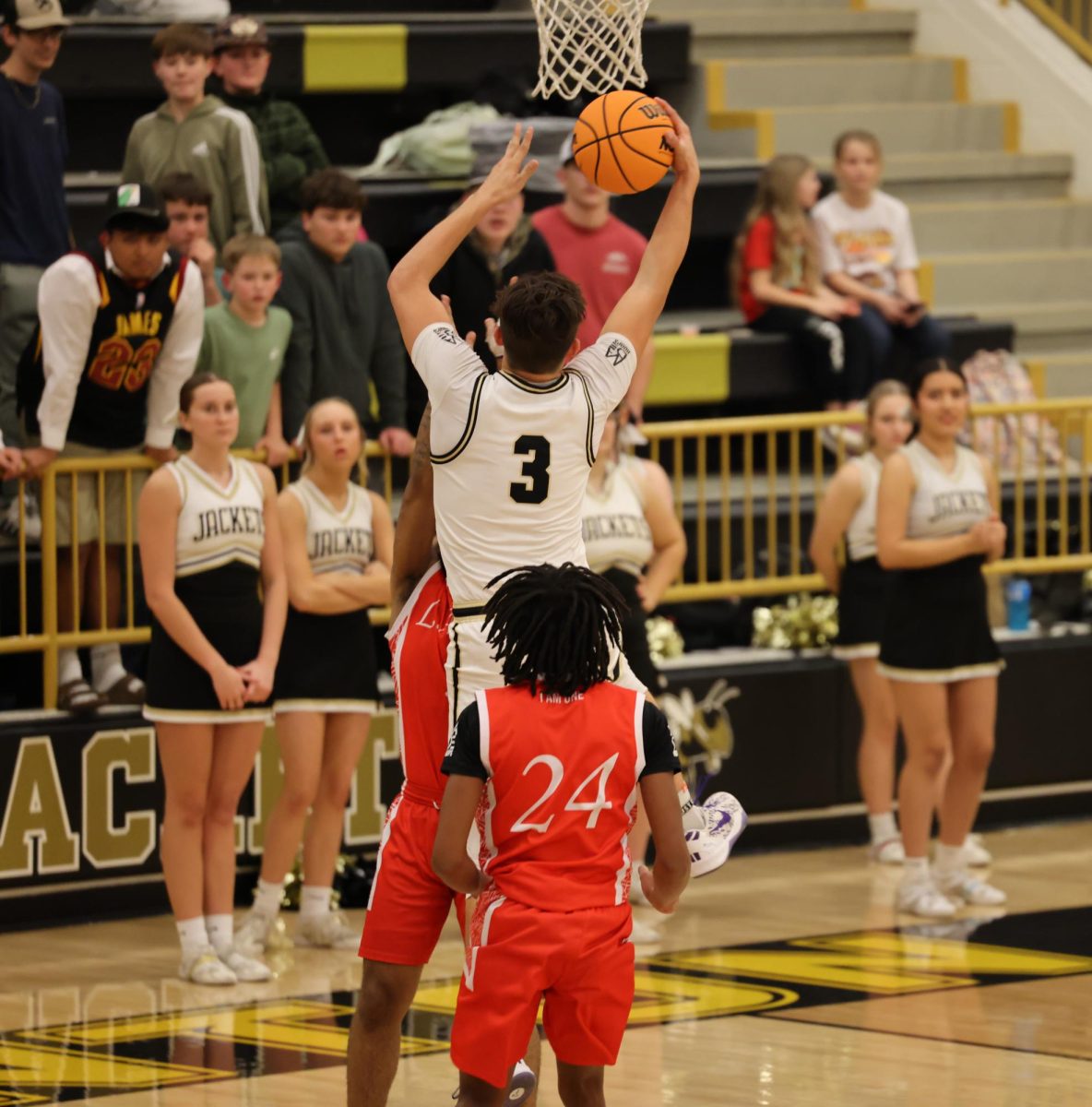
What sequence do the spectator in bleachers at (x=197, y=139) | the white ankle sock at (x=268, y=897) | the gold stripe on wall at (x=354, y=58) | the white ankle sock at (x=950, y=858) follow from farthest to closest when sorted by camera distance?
1. the gold stripe on wall at (x=354, y=58)
2. the spectator in bleachers at (x=197, y=139)
3. the white ankle sock at (x=950, y=858)
4. the white ankle sock at (x=268, y=897)

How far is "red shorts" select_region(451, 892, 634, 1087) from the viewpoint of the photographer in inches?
171

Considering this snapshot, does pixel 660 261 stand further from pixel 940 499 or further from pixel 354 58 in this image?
pixel 354 58

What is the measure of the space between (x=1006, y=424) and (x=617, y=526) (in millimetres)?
3195

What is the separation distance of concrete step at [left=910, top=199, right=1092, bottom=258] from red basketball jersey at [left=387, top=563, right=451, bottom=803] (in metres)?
8.91

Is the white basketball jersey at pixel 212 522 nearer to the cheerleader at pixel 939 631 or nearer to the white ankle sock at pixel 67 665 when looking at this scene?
the white ankle sock at pixel 67 665

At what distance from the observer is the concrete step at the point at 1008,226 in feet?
43.9

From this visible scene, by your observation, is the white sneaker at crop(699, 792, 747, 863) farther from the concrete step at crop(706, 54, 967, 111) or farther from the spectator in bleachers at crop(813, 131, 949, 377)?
the concrete step at crop(706, 54, 967, 111)

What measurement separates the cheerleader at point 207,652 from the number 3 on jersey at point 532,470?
289 cm

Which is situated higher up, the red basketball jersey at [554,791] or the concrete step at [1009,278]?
the concrete step at [1009,278]

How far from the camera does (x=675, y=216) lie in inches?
197

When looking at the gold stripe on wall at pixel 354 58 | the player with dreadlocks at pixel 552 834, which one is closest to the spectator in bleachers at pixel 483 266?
the gold stripe on wall at pixel 354 58

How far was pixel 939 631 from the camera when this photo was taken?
8398 mm

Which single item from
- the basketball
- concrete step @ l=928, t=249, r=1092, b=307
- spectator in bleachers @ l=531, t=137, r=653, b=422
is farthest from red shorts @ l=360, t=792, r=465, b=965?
concrete step @ l=928, t=249, r=1092, b=307

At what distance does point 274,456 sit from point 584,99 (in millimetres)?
3769
